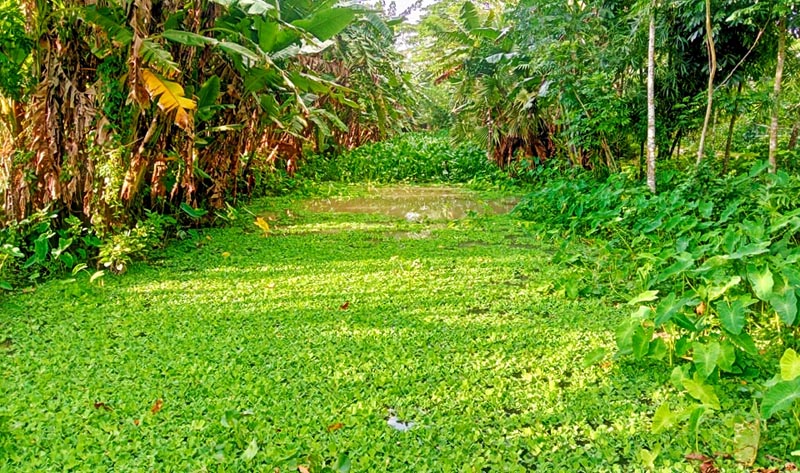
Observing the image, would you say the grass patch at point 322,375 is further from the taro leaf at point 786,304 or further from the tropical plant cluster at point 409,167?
the tropical plant cluster at point 409,167

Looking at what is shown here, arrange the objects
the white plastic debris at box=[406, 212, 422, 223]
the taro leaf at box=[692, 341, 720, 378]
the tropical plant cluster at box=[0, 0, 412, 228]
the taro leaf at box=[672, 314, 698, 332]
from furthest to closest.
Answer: the white plastic debris at box=[406, 212, 422, 223]
the tropical plant cluster at box=[0, 0, 412, 228]
the taro leaf at box=[672, 314, 698, 332]
the taro leaf at box=[692, 341, 720, 378]

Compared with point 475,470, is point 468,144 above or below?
above

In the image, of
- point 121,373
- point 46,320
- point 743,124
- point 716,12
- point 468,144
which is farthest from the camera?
point 468,144

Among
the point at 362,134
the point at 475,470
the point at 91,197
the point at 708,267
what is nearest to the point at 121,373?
the point at 475,470

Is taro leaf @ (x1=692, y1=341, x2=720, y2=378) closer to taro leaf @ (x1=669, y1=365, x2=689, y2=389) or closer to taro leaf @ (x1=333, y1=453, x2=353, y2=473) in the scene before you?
taro leaf @ (x1=669, y1=365, x2=689, y2=389)

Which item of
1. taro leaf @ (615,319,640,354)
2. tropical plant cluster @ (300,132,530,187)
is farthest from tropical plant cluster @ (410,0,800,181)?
taro leaf @ (615,319,640,354)

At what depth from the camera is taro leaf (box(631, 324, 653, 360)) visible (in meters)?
2.22

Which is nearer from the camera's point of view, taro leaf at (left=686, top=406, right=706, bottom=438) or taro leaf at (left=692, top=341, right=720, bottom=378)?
taro leaf at (left=686, top=406, right=706, bottom=438)

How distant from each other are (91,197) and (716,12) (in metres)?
4.98

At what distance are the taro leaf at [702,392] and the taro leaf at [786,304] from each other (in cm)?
38

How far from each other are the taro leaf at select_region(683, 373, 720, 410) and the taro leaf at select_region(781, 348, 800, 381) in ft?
0.74

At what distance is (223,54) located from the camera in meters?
4.68

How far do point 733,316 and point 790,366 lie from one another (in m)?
0.33

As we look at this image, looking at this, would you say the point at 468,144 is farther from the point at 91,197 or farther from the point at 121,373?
the point at 121,373
